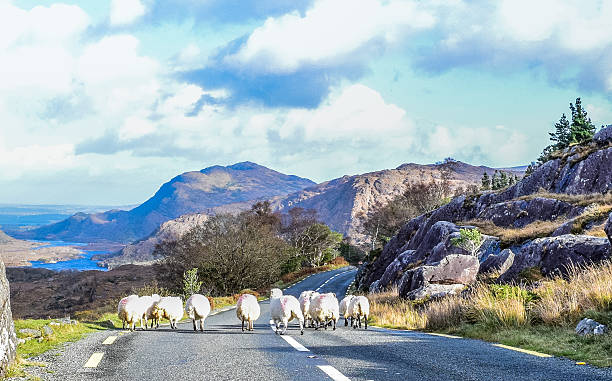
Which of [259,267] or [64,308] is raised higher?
[259,267]

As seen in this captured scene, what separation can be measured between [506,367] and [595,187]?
38306 millimetres

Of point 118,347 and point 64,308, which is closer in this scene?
point 118,347

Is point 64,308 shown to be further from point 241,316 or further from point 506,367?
point 506,367

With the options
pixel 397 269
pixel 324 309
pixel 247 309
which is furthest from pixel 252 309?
pixel 397 269

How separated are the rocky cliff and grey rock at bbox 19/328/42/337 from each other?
14.9 metres

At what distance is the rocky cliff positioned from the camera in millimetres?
17953

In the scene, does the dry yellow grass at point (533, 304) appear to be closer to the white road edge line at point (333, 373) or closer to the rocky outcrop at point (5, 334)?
the white road edge line at point (333, 373)

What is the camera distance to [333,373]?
279 inches

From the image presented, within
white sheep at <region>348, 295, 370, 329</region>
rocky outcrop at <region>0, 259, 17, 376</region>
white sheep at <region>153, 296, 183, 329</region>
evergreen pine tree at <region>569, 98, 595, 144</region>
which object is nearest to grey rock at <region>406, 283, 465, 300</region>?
white sheep at <region>348, 295, 370, 329</region>

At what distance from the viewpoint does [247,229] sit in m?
70.1

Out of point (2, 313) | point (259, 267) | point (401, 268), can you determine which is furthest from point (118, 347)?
point (259, 267)

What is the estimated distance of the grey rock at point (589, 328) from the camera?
9.48m

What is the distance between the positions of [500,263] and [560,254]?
16.1 ft

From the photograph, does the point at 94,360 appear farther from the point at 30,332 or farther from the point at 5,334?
the point at 30,332
